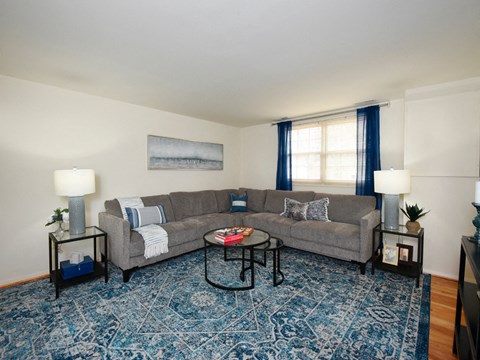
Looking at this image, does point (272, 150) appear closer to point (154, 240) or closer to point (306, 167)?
point (306, 167)

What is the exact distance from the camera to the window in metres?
3.86

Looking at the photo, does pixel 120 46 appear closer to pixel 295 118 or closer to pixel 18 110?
pixel 18 110

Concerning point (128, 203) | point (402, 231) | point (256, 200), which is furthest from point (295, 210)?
point (128, 203)

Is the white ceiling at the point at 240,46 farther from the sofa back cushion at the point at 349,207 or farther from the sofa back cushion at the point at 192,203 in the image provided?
the sofa back cushion at the point at 192,203

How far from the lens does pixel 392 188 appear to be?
2787mm

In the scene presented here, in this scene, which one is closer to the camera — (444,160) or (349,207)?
(444,160)

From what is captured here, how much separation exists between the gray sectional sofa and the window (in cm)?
48

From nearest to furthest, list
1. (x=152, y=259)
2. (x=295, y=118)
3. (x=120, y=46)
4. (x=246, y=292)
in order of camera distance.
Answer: (x=120, y=46), (x=246, y=292), (x=152, y=259), (x=295, y=118)

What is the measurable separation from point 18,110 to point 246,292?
3.21 m

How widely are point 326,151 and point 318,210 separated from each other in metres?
1.17

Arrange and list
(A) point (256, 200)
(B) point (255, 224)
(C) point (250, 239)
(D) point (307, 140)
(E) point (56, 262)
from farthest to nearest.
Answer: (A) point (256, 200) → (D) point (307, 140) → (B) point (255, 224) → (C) point (250, 239) → (E) point (56, 262)

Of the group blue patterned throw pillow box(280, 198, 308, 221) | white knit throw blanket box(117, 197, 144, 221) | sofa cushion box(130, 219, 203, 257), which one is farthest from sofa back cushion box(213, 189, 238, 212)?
white knit throw blanket box(117, 197, 144, 221)

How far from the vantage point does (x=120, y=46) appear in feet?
6.25

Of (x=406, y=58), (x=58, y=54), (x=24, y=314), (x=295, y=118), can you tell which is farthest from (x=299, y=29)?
(x=24, y=314)
